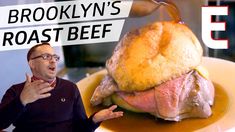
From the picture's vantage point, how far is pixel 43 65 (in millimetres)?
594

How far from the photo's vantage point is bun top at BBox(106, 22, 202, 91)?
0.85 metres

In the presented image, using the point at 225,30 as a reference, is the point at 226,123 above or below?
below

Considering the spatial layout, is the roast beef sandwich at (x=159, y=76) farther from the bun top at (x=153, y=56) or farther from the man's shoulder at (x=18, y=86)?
the man's shoulder at (x=18, y=86)

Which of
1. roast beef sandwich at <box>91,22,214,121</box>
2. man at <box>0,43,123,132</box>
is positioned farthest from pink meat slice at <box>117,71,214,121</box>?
man at <box>0,43,123,132</box>

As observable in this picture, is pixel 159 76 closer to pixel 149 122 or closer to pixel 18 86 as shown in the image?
pixel 149 122

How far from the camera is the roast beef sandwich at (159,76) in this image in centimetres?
85

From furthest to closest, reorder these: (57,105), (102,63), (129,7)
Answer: (102,63) → (129,7) → (57,105)

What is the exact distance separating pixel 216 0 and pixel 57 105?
49 centimetres

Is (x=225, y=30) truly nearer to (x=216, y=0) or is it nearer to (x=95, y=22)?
(x=216, y=0)

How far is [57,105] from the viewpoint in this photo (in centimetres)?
62

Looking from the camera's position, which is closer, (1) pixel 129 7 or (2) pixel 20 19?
(2) pixel 20 19

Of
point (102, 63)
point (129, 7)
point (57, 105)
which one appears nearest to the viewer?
point (57, 105)

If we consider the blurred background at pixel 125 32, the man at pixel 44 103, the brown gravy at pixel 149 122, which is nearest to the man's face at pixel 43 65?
the man at pixel 44 103

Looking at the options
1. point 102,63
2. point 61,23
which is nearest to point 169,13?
point 102,63
